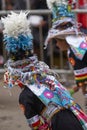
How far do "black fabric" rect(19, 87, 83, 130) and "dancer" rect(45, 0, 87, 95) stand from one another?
1.19 m

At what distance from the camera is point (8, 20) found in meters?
4.40

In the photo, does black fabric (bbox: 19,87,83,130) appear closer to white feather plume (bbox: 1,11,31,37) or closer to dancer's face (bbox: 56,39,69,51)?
white feather plume (bbox: 1,11,31,37)

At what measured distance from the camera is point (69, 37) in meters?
5.49

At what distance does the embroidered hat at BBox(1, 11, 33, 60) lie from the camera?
4.37 metres

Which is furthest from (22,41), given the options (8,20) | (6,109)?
(6,109)

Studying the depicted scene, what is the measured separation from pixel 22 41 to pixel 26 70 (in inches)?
9.3

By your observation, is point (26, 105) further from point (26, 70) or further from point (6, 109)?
point (6, 109)

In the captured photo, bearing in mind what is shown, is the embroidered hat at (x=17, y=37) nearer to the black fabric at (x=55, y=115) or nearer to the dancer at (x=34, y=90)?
the dancer at (x=34, y=90)

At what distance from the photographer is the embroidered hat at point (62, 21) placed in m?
5.45

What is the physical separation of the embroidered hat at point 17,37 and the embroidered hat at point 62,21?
1040mm

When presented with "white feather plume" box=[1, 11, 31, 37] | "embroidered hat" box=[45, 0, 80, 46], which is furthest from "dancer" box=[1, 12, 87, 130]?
"embroidered hat" box=[45, 0, 80, 46]

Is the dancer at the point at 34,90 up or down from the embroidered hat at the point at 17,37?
down

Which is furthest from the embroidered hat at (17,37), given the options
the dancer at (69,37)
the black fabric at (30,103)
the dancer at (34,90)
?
the dancer at (69,37)

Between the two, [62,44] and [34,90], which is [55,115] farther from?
[62,44]
